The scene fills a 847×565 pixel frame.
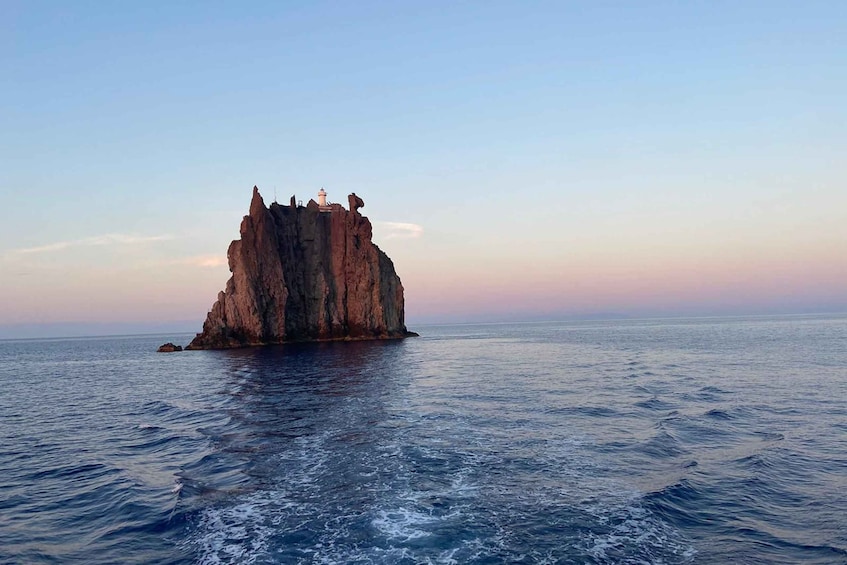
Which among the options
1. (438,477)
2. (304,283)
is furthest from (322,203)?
(438,477)

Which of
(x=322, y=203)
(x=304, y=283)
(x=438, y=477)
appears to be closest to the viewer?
(x=438, y=477)

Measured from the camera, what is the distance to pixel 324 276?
376ft

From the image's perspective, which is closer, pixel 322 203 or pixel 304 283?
pixel 304 283

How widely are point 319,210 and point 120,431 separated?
335 feet

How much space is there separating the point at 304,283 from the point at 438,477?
4026 inches

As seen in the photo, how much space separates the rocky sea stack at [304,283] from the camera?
98625 millimetres

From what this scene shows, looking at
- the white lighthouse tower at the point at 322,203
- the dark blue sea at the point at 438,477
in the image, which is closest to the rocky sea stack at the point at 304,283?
the white lighthouse tower at the point at 322,203

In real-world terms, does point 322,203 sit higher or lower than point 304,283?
higher

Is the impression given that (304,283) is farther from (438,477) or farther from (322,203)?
(438,477)

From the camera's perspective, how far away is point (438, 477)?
1666cm

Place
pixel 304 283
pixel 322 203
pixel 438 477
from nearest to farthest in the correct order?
pixel 438 477, pixel 304 283, pixel 322 203

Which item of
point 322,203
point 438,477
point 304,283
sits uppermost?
point 322,203

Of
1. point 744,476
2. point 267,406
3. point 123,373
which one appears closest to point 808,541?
point 744,476

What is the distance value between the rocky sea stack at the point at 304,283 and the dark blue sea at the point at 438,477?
2487 inches
